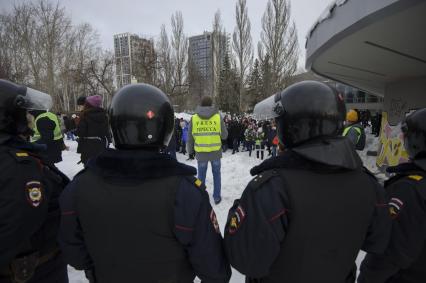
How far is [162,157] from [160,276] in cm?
59

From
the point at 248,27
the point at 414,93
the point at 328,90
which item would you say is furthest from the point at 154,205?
the point at 248,27

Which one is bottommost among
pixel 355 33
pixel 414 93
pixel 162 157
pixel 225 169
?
pixel 225 169

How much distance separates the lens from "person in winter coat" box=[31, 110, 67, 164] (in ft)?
16.3

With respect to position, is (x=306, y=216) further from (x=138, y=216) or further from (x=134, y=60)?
(x=134, y=60)

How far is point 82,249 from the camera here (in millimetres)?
1468

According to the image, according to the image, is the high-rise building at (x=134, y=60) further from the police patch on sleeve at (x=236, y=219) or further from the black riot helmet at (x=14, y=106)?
the police patch on sleeve at (x=236, y=219)

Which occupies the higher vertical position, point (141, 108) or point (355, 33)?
point (355, 33)

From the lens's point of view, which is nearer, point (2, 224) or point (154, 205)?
point (154, 205)

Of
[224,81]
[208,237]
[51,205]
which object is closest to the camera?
[208,237]

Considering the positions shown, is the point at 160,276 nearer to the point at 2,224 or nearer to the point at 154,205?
the point at 154,205

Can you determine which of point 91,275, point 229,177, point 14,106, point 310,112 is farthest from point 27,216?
point 229,177

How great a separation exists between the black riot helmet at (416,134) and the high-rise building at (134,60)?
8662 millimetres

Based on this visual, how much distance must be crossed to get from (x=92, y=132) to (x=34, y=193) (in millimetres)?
3867

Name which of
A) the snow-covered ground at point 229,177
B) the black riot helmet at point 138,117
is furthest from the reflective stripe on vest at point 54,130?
the black riot helmet at point 138,117
